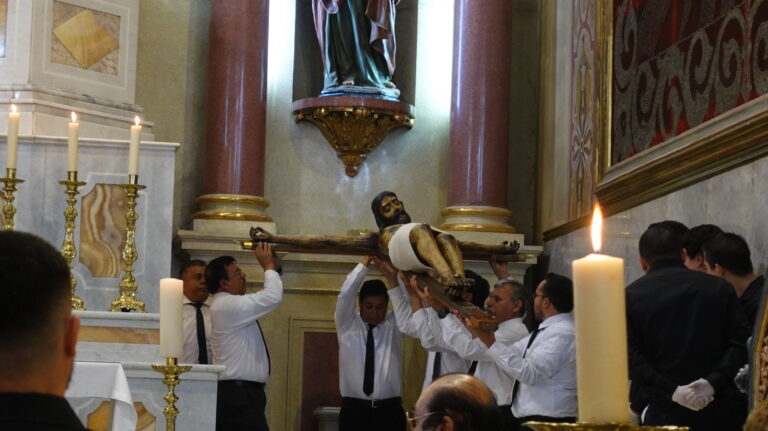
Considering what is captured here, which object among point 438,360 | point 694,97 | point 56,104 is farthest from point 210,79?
point 694,97

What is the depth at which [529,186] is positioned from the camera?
33.9ft

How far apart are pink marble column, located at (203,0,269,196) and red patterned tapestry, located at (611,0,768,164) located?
2903 mm

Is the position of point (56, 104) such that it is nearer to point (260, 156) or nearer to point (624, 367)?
point (260, 156)

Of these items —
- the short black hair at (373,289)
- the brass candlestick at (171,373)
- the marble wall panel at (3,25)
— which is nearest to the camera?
the brass candlestick at (171,373)

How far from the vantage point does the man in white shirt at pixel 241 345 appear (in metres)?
7.78

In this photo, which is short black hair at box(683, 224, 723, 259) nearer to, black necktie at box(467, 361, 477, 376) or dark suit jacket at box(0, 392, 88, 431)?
black necktie at box(467, 361, 477, 376)

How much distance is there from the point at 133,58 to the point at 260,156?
4.18ft

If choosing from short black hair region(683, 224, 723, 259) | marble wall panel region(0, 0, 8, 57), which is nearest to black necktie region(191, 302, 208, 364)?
marble wall panel region(0, 0, 8, 57)

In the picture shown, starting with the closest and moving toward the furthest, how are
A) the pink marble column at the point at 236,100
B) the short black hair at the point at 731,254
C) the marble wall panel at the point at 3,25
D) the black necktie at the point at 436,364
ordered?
the short black hair at the point at 731,254 < the black necktie at the point at 436,364 < the marble wall panel at the point at 3,25 < the pink marble column at the point at 236,100

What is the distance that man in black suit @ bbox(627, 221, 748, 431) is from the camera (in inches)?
191

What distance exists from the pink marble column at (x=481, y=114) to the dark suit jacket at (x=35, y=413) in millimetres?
8043

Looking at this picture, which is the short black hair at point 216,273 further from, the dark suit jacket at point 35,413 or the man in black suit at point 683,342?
the dark suit jacket at point 35,413

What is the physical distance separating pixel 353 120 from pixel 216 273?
2.39 meters

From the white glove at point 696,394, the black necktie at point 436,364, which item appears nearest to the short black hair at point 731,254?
the white glove at point 696,394
